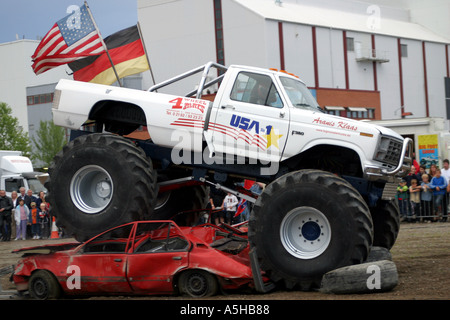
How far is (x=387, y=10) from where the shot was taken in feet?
218

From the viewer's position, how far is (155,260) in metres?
10.9

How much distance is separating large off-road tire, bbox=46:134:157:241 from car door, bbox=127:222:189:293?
0.43 metres

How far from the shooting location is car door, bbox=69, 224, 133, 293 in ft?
36.0

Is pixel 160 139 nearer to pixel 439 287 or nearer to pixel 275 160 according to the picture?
pixel 275 160

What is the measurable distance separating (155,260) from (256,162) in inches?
87.4

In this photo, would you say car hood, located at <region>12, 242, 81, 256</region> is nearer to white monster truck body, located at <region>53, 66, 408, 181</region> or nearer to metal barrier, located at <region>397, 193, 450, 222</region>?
white monster truck body, located at <region>53, 66, 408, 181</region>

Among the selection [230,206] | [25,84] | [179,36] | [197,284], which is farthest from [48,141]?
[197,284]

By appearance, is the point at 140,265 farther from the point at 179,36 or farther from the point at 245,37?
the point at 179,36

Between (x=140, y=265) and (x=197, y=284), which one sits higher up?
(x=140, y=265)

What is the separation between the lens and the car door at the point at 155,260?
35.3ft

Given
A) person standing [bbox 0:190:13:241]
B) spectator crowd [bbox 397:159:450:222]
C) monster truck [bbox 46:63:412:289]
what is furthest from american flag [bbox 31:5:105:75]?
person standing [bbox 0:190:13:241]

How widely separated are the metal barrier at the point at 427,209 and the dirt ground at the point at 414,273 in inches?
126

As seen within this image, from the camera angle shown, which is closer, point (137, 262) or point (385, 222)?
point (137, 262)
